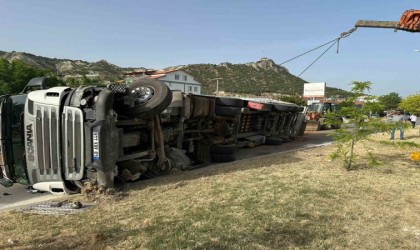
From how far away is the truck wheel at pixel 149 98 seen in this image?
6773mm

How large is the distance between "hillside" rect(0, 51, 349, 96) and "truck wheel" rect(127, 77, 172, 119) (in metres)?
67.5

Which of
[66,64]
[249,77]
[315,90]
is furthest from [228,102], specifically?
[66,64]

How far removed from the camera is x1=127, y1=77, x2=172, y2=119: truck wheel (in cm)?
677

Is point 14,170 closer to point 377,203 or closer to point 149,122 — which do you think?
point 149,122

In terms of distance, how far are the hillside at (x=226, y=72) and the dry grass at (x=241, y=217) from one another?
68.2 m

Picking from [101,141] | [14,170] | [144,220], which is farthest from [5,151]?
[144,220]

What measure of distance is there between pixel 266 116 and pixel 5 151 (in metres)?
9.59

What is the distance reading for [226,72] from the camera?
3627 inches

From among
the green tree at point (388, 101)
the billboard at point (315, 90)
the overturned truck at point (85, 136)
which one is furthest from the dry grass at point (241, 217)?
the billboard at point (315, 90)

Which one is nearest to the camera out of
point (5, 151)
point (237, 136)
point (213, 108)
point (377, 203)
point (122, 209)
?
point (122, 209)

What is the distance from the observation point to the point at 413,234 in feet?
14.1

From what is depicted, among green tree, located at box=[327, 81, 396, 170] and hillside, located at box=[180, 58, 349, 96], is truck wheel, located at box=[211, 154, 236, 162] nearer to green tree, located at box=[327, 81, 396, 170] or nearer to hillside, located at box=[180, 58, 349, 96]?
green tree, located at box=[327, 81, 396, 170]

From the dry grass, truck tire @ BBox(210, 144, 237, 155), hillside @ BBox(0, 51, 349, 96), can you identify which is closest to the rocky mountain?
hillside @ BBox(0, 51, 349, 96)

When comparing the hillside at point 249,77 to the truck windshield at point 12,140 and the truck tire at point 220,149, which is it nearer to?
the truck tire at point 220,149
